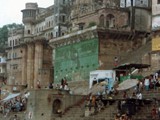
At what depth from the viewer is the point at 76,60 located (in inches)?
1839

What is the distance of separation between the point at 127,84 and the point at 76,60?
14.5 metres

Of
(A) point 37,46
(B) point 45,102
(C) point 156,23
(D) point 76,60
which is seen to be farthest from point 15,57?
(B) point 45,102

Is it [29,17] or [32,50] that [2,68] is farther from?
[32,50]

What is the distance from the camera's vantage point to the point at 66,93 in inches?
1363

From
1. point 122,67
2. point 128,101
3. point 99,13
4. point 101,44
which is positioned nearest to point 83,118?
point 128,101

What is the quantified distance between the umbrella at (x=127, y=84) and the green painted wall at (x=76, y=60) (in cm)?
1063

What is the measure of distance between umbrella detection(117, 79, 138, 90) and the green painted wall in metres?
10.6

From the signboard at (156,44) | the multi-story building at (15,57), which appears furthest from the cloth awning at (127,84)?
the multi-story building at (15,57)

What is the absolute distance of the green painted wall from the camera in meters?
44.4

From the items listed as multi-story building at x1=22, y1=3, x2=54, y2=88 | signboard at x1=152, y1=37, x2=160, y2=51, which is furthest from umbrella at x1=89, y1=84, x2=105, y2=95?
multi-story building at x1=22, y1=3, x2=54, y2=88

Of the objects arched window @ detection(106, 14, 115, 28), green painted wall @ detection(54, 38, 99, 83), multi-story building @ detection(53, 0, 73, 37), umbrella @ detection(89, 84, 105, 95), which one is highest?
multi-story building @ detection(53, 0, 73, 37)

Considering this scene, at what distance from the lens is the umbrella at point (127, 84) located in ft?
105

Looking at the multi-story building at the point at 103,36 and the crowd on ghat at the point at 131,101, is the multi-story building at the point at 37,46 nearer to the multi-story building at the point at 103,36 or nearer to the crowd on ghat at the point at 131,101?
the multi-story building at the point at 103,36

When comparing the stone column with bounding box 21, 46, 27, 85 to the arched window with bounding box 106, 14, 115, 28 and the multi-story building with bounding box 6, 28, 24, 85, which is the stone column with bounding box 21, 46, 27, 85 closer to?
the multi-story building with bounding box 6, 28, 24, 85
